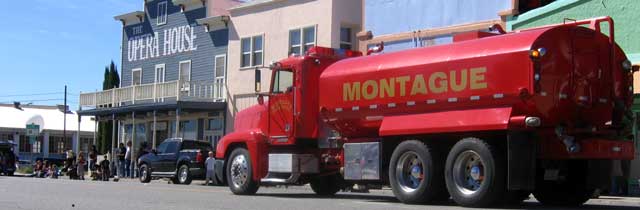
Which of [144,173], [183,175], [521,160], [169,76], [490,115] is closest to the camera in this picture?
[521,160]

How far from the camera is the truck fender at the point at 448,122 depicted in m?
11.9

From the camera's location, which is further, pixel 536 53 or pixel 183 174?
pixel 183 174

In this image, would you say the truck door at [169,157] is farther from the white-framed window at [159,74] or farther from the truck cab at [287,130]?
the white-framed window at [159,74]

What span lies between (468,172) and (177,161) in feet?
56.5

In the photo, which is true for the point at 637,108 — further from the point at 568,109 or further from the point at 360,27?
the point at 360,27

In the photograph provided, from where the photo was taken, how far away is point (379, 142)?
1408cm

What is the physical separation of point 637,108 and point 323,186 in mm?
8057

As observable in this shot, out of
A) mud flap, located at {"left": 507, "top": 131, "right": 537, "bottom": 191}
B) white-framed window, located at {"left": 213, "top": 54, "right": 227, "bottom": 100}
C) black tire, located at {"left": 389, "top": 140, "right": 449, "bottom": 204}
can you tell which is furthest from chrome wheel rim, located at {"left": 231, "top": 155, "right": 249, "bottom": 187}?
white-framed window, located at {"left": 213, "top": 54, "right": 227, "bottom": 100}

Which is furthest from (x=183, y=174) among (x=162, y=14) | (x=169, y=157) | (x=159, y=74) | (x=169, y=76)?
(x=162, y=14)

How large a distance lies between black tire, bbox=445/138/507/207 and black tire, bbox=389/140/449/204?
1.16 ft

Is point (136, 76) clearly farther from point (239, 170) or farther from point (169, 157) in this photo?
point (239, 170)

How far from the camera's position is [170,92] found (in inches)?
1417

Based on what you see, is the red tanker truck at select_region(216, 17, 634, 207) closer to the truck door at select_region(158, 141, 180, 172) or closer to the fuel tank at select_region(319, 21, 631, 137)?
the fuel tank at select_region(319, 21, 631, 137)

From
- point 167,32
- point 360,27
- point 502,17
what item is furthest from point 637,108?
point 167,32
